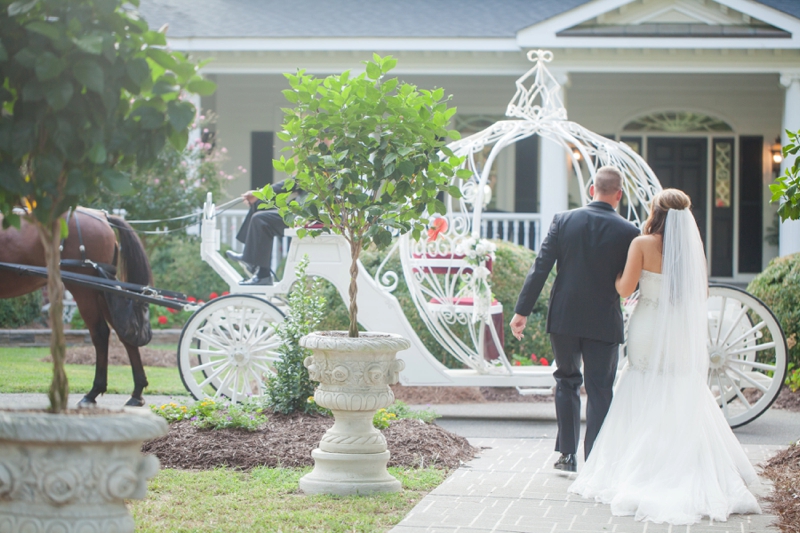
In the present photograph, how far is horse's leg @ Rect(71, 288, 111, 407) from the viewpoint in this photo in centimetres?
793

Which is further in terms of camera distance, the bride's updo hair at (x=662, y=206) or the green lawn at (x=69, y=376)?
the green lawn at (x=69, y=376)

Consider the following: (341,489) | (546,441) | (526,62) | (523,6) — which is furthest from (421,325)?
(523,6)

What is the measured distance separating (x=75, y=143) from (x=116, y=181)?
0.18m

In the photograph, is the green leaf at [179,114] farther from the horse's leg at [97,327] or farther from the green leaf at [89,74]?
the horse's leg at [97,327]

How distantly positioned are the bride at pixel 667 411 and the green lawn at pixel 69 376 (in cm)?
528

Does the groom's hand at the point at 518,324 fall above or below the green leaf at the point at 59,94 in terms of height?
below

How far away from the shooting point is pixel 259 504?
16.1ft

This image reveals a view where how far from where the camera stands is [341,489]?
17.0 feet

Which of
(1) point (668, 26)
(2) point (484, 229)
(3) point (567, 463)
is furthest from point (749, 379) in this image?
(1) point (668, 26)

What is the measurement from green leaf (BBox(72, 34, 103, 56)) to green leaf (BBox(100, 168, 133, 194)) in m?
0.40

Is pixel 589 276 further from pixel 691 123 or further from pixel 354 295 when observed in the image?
pixel 691 123

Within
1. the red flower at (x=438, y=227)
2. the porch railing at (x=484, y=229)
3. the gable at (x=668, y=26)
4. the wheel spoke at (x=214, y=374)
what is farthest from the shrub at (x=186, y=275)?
the red flower at (x=438, y=227)

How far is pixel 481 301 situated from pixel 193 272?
23.7 ft

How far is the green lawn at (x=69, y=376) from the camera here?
905 centimetres
